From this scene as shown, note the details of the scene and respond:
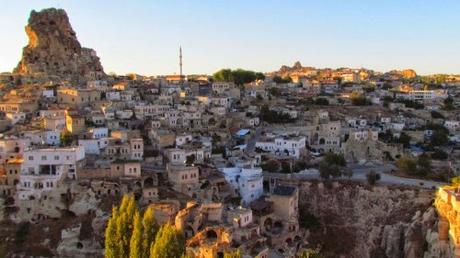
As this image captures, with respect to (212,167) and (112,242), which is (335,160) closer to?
(212,167)

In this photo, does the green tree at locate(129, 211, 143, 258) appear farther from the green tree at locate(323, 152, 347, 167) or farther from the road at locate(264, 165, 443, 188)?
the green tree at locate(323, 152, 347, 167)

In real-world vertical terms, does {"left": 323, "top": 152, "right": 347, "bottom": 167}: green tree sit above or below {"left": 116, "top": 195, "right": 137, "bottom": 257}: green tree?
above

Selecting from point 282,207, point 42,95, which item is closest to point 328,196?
point 282,207

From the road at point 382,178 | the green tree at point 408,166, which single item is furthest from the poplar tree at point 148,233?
the green tree at point 408,166

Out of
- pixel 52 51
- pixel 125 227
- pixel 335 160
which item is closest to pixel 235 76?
pixel 52 51

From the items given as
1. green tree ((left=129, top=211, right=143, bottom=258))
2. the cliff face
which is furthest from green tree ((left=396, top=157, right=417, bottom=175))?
green tree ((left=129, top=211, right=143, bottom=258))

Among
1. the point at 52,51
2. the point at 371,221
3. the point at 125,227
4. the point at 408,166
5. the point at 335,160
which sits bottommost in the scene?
the point at 371,221
